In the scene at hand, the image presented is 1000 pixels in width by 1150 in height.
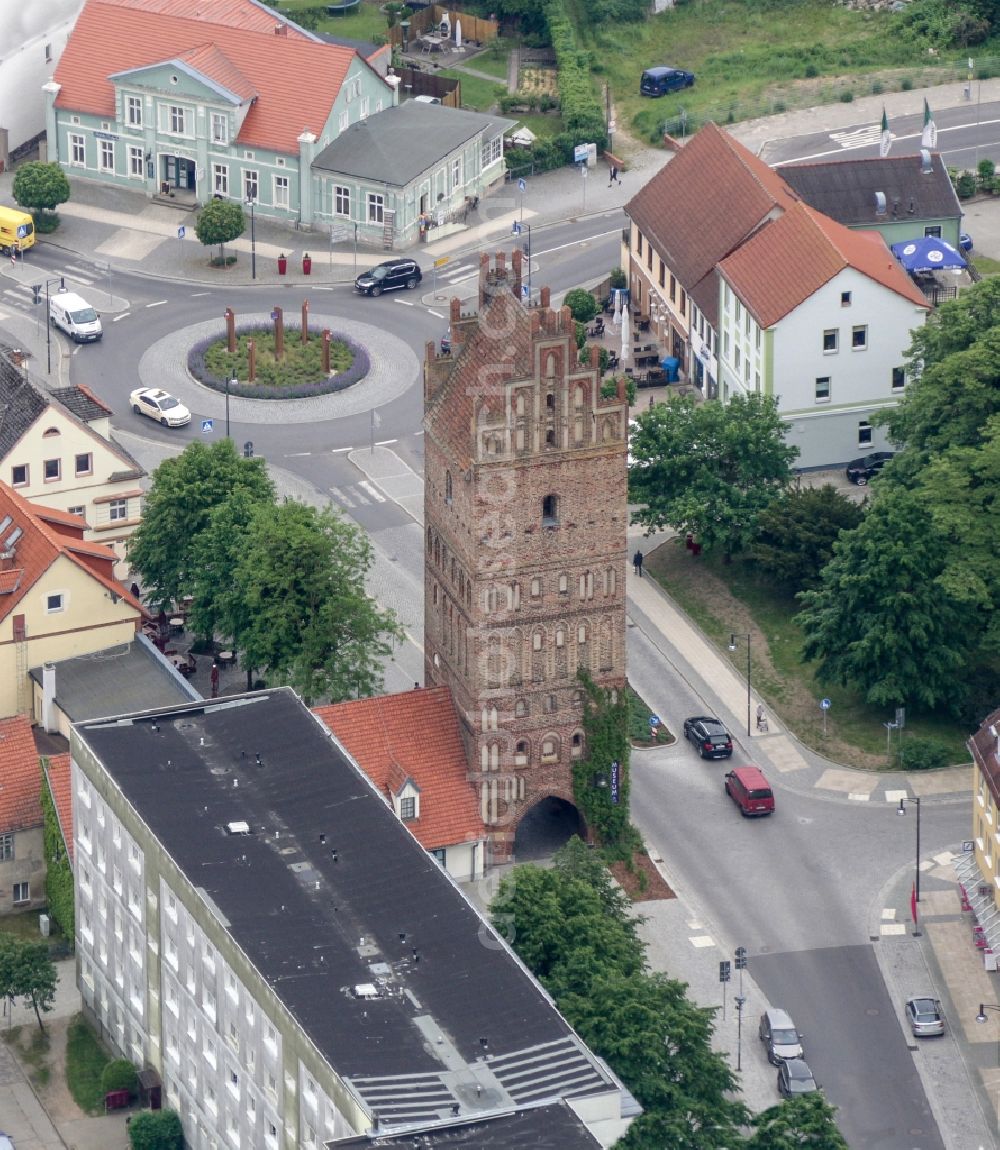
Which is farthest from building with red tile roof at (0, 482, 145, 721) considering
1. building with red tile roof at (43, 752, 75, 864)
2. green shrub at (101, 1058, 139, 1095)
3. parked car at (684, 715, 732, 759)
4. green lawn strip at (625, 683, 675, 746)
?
parked car at (684, 715, 732, 759)

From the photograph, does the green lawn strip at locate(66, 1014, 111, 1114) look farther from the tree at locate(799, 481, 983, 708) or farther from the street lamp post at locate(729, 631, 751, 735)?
the tree at locate(799, 481, 983, 708)

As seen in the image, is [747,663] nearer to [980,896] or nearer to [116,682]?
[980,896]

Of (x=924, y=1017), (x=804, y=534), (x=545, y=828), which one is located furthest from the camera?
(x=804, y=534)

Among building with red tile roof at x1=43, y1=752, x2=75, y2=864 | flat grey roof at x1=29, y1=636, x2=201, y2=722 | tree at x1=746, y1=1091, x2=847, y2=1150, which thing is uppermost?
tree at x1=746, y1=1091, x2=847, y2=1150

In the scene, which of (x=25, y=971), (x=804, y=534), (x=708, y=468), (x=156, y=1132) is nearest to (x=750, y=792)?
(x=804, y=534)

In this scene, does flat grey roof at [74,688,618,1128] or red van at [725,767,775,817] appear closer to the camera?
flat grey roof at [74,688,618,1128]

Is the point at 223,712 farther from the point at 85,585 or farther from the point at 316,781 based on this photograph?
the point at 85,585

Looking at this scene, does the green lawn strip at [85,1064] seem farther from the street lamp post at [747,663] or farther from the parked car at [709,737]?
the street lamp post at [747,663]
